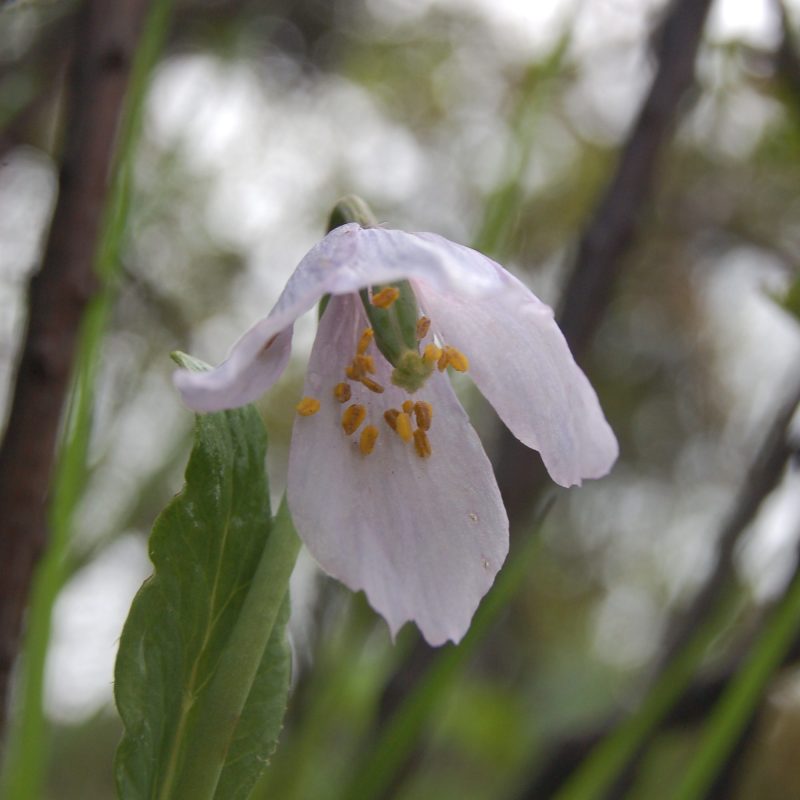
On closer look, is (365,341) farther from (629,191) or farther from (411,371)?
(629,191)

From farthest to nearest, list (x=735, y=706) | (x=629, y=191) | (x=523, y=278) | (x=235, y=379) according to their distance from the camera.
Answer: (x=523, y=278), (x=629, y=191), (x=735, y=706), (x=235, y=379)

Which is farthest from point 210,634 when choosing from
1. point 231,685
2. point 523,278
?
point 523,278

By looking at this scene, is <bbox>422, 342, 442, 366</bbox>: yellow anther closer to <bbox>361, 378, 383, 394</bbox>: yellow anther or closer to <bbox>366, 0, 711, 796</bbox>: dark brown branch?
<bbox>361, 378, 383, 394</bbox>: yellow anther

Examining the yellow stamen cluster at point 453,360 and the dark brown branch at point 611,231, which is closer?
the yellow stamen cluster at point 453,360

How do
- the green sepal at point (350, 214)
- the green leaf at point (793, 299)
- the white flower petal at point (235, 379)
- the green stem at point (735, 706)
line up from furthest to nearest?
1. the green leaf at point (793, 299)
2. the green stem at point (735, 706)
3. the green sepal at point (350, 214)
4. the white flower petal at point (235, 379)

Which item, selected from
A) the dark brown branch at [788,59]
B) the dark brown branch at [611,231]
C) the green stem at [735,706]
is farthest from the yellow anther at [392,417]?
the dark brown branch at [788,59]

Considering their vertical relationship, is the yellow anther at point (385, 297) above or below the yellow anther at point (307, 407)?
above

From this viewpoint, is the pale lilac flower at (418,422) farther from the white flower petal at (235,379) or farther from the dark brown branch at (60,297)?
the dark brown branch at (60,297)
